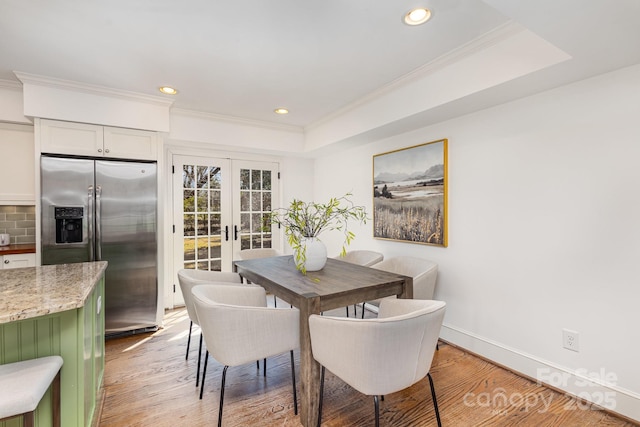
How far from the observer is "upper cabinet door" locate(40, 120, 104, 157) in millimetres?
2822

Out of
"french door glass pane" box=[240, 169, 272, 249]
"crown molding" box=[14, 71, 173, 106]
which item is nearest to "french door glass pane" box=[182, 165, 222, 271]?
"french door glass pane" box=[240, 169, 272, 249]

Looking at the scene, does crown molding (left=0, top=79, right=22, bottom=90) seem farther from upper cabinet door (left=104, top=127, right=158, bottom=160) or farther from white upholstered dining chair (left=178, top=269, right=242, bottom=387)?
white upholstered dining chair (left=178, top=269, right=242, bottom=387)

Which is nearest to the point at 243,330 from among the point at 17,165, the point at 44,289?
the point at 44,289

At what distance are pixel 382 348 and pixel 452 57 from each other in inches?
85.4

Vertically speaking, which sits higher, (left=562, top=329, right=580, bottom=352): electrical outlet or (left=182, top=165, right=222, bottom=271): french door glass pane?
(left=182, top=165, right=222, bottom=271): french door glass pane

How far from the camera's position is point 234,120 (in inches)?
155

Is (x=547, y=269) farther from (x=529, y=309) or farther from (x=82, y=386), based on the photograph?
(x=82, y=386)

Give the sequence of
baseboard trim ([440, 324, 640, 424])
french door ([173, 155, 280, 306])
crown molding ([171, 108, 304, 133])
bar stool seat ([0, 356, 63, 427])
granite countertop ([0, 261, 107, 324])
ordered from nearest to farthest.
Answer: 1. bar stool seat ([0, 356, 63, 427])
2. granite countertop ([0, 261, 107, 324])
3. baseboard trim ([440, 324, 640, 424])
4. crown molding ([171, 108, 304, 133])
5. french door ([173, 155, 280, 306])

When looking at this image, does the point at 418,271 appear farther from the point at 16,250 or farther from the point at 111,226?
the point at 16,250

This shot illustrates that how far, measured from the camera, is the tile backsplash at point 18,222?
124 inches

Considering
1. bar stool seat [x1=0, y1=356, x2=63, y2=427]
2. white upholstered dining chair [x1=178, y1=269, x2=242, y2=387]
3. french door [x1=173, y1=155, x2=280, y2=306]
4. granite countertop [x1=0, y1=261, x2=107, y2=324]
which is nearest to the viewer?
bar stool seat [x1=0, y1=356, x2=63, y2=427]

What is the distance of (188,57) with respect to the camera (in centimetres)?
235

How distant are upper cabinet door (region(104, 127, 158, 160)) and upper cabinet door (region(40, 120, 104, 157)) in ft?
0.22

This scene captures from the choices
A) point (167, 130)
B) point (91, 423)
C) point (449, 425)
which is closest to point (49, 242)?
point (167, 130)
